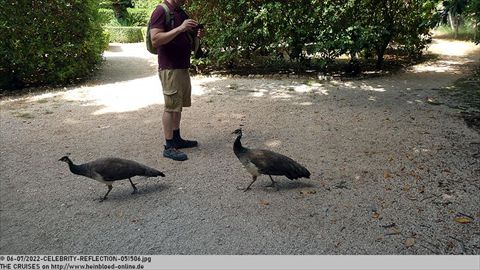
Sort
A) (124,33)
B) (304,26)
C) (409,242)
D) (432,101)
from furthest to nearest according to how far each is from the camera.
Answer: (124,33) < (304,26) < (432,101) < (409,242)

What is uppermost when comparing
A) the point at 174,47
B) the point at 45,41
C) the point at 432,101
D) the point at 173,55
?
the point at 174,47

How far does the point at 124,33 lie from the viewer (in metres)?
23.3

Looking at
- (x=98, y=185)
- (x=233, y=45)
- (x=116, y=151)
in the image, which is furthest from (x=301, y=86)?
(x=98, y=185)

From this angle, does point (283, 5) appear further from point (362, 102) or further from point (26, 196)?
point (26, 196)

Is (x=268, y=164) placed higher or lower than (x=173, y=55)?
lower

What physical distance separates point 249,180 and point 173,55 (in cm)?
184

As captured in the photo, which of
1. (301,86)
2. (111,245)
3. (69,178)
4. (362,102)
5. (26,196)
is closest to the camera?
(111,245)

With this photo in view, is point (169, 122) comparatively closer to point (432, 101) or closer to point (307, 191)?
point (307, 191)

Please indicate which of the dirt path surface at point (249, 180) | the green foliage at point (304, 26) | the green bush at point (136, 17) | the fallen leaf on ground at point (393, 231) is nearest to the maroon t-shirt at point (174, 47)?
the dirt path surface at point (249, 180)

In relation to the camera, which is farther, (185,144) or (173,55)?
(185,144)

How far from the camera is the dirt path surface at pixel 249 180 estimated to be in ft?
11.8

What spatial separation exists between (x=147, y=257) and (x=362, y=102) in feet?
21.5

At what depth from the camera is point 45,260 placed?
3.19m

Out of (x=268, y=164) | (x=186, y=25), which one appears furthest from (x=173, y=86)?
(x=268, y=164)
